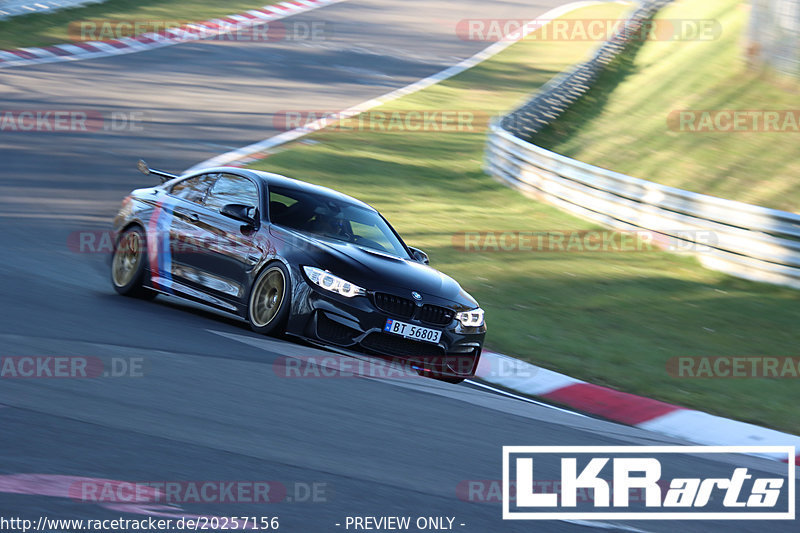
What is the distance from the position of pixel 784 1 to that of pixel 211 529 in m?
20.9

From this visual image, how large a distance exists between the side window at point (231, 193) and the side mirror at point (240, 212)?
0.22m

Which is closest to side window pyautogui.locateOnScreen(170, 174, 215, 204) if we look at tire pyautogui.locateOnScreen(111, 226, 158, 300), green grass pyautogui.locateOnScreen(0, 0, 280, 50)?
tire pyautogui.locateOnScreen(111, 226, 158, 300)

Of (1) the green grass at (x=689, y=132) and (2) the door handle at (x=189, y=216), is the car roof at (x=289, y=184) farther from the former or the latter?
(1) the green grass at (x=689, y=132)

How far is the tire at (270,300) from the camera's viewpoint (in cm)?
831

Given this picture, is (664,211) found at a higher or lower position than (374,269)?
lower

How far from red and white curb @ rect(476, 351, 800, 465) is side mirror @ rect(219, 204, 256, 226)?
2.38 metres

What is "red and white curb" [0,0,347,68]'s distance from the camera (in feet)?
88.5

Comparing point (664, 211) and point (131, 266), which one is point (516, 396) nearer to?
point (131, 266)

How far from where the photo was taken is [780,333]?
1149cm

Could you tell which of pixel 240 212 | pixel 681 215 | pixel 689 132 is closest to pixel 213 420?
pixel 240 212

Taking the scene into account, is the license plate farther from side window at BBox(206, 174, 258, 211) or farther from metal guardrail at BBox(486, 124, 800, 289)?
metal guardrail at BBox(486, 124, 800, 289)

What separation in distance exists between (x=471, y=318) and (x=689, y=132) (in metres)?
14.4

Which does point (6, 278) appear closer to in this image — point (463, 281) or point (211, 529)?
point (463, 281)

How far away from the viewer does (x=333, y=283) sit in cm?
820
